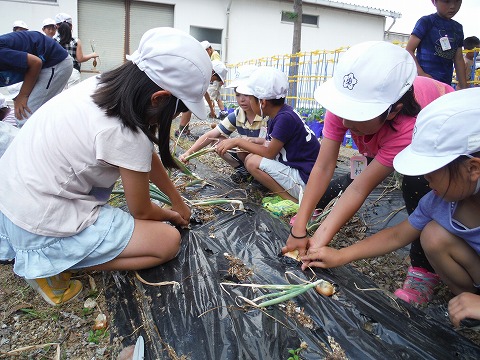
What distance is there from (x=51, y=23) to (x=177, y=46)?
399cm

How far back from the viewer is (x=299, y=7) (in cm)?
782

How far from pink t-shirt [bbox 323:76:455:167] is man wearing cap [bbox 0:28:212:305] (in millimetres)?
619

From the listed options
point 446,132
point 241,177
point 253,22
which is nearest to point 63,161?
point 446,132

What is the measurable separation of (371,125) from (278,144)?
3.54 ft

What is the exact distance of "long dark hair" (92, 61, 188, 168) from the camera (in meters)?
1.26

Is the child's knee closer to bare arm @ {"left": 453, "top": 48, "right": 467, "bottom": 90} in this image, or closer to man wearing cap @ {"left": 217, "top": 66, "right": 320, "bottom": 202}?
man wearing cap @ {"left": 217, "top": 66, "right": 320, "bottom": 202}

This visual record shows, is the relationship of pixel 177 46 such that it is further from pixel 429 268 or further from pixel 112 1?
pixel 112 1

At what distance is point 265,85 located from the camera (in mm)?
2355

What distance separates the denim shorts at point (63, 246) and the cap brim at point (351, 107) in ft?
2.94

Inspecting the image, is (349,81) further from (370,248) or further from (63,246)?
(63,246)

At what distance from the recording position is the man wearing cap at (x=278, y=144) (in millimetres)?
2361

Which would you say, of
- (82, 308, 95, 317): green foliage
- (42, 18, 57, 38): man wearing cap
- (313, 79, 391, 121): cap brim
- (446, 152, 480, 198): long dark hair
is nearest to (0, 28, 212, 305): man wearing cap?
(82, 308, 95, 317): green foliage

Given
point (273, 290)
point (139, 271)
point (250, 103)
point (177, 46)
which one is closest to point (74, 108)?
point (177, 46)

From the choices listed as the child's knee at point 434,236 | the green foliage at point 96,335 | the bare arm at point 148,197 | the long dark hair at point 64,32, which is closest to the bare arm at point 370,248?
the child's knee at point 434,236
